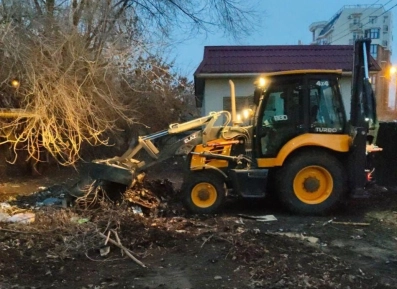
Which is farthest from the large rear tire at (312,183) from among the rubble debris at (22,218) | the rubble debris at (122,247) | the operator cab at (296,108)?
the rubble debris at (22,218)

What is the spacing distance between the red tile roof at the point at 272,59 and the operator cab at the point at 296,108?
695 centimetres

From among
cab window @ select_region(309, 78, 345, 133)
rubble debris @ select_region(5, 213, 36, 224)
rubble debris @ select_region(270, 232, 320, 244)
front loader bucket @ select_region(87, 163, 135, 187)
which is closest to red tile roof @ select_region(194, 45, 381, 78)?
cab window @ select_region(309, 78, 345, 133)

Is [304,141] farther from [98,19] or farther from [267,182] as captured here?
[98,19]

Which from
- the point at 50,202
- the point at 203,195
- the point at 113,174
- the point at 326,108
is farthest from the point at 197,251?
the point at 50,202

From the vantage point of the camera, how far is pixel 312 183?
8227 millimetres

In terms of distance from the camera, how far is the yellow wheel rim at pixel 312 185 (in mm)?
8219

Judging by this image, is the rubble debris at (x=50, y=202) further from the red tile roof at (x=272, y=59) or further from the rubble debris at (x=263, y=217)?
the red tile roof at (x=272, y=59)

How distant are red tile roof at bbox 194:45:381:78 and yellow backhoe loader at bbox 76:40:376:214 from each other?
684 centimetres

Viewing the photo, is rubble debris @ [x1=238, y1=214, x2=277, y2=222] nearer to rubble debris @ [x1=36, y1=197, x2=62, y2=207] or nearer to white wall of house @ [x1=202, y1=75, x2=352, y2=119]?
rubble debris @ [x1=36, y1=197, x2=62, y2=207]

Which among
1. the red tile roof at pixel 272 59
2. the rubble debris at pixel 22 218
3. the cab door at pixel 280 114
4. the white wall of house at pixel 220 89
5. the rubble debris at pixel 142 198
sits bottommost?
the rubble debris at pixel 22 218

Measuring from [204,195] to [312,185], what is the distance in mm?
1799

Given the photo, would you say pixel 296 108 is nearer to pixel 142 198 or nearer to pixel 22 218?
pixel 142 198

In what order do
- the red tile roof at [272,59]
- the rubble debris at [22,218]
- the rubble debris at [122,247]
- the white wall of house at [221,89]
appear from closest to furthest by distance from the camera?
the rubble debris at [122,247] → the rubble debris at [22,218] → the red tile roof at [272,59] → the white wall of house at [221,89]

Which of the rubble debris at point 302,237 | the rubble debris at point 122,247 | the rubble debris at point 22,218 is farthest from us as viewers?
the rubble debris at point 22,218
